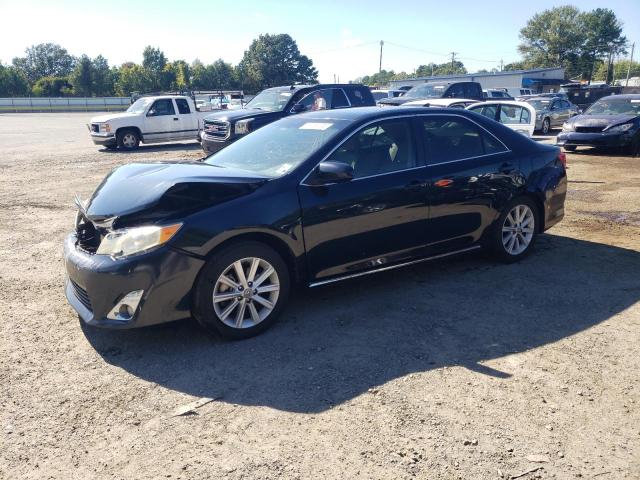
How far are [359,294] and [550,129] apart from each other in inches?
825

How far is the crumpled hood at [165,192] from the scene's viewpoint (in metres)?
3.75

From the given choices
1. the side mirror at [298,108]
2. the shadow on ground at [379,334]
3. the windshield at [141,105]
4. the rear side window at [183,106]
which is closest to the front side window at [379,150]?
the shadow on ground at [379,334]

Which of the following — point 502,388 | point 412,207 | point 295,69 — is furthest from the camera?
point 295,69

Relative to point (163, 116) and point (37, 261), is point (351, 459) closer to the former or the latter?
point (37, 261)

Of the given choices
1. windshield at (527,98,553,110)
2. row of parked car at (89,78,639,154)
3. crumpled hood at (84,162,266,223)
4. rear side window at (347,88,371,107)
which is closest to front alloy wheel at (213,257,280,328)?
crumpled hood at (84,162,266,223)

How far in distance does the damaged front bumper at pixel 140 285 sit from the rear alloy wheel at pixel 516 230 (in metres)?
3.23

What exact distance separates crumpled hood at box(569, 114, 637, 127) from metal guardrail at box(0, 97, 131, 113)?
52574 mm

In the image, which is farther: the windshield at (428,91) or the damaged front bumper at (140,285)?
the windshield at (428,91)

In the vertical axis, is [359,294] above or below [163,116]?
below

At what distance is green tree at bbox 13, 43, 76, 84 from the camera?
113262 mm

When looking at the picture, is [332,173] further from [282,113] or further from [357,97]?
[357,97]

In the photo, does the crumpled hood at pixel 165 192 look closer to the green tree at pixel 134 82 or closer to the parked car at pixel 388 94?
the parked car at pixel 388 94

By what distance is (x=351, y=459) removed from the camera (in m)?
2.71

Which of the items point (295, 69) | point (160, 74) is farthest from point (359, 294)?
point (295, 69)
